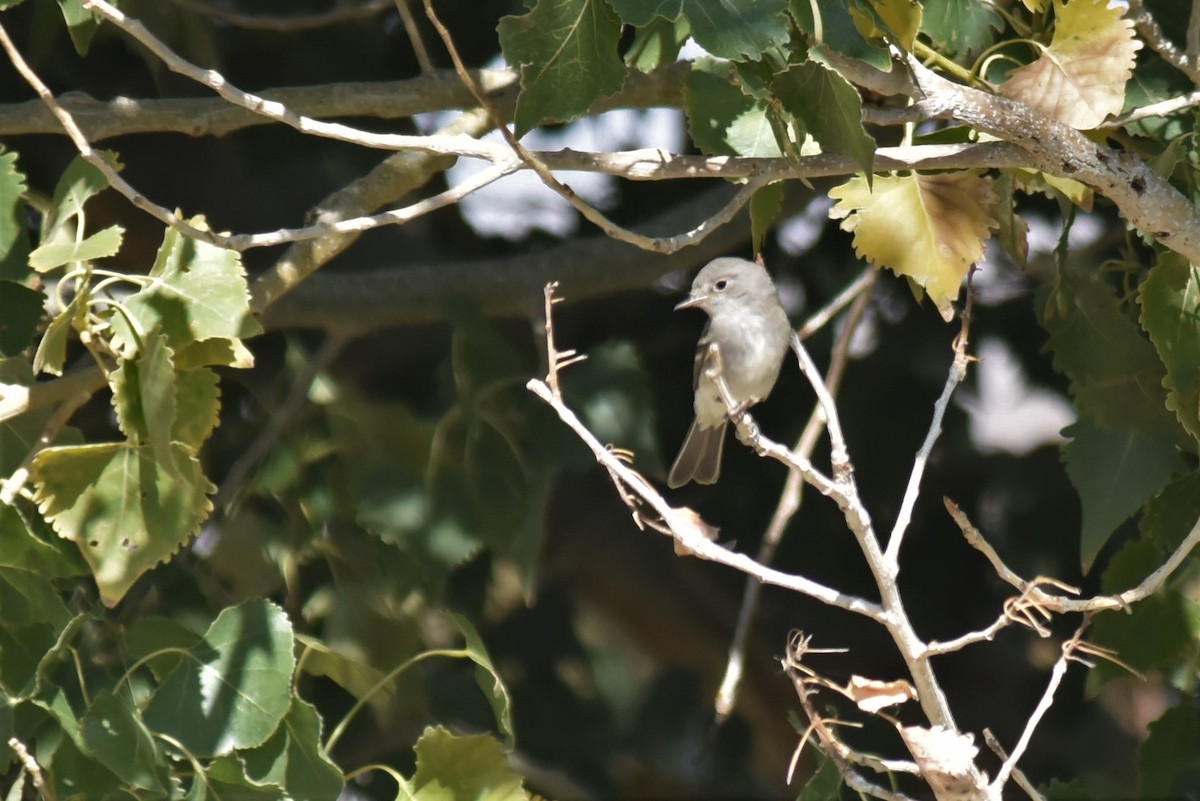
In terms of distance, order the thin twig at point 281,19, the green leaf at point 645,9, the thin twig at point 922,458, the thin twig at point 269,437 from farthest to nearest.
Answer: the thin twig at point 281,19 < the thin twig at point 269,437 < the green leaf at point 645,9 < the thin twig at point 922,458

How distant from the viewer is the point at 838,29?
2139 mm

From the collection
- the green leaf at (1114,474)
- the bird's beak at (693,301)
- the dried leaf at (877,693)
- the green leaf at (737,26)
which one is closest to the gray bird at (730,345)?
the bird's beak at (693,301)

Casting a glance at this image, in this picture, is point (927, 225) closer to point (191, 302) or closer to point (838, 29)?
point (838, 29)

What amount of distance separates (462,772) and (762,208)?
108 cm

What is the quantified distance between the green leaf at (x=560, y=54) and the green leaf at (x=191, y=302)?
1.90 feet

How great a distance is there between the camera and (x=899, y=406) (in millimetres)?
4578

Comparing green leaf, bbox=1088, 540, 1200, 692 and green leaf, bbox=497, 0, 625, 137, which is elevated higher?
green leaf, bbox=497, 0, 625, 137

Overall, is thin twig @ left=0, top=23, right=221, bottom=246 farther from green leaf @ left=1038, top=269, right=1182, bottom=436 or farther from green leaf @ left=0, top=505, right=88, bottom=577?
green leaf @ left=1038, top=269, right=1182, bottom=436

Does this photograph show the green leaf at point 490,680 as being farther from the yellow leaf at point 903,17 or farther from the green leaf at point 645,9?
the yellow leaf at point 903,17

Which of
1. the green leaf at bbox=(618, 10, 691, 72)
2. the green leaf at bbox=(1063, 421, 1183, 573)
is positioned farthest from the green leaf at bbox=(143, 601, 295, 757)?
the green leaf at bbox=(1063, 421, 1183, 573)

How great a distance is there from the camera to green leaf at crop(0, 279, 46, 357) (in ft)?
8.48

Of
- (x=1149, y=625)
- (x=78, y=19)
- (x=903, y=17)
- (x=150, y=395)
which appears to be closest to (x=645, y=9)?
(x=903, y=17)

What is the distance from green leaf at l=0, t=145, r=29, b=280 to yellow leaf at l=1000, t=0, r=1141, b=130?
167 cm

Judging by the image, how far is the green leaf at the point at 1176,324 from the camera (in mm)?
2400
